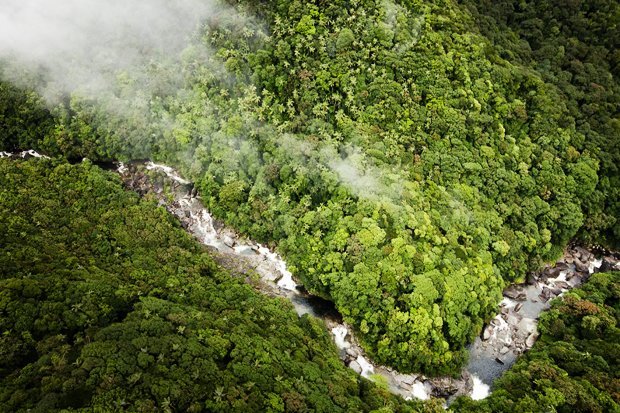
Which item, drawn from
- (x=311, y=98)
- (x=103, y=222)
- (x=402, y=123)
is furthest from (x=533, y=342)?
(x=103, y=222)

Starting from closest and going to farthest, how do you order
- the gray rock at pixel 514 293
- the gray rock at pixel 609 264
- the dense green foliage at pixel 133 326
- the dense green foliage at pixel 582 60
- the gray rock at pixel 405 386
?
the dense green foliage at pixel 133 326, the gray rock at pixel 405 386, the gray rock at pixel 514 293, the gray rock at pixel 609 264, the dense green foliage at pixel 582 60

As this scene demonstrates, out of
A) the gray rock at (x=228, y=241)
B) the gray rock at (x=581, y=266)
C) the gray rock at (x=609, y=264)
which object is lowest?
the gray rock at (x=228, y=241)

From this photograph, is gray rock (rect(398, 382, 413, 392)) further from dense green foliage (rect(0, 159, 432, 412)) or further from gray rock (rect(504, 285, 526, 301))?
gray rock (rect(504, 285, 526, 301))

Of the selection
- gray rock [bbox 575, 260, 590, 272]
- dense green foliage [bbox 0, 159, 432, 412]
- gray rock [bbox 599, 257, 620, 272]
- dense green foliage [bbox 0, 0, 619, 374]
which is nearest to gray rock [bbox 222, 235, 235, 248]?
dense green foliage [bbox 0, 0, 619, 374]

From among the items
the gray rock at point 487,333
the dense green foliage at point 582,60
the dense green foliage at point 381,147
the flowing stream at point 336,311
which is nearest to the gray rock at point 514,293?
the flowing stream at point 336,311

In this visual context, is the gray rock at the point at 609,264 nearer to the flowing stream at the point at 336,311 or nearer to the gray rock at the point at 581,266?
the flowing stream at the point at 336,311

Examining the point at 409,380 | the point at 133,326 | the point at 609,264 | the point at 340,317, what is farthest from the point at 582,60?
the point at 133,326

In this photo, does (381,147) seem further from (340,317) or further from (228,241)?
(228,241)
